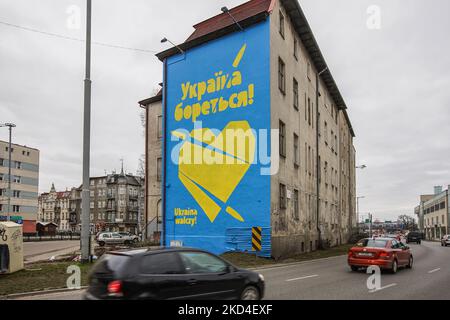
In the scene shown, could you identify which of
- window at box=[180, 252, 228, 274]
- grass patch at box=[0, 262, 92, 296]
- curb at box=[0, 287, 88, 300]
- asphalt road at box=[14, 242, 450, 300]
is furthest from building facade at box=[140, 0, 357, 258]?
window at box=[180, 252, 228, 274]

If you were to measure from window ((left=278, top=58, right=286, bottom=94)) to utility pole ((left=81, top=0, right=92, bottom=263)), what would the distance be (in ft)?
40.2

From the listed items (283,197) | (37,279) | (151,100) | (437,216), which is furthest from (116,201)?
Result: (37,279)

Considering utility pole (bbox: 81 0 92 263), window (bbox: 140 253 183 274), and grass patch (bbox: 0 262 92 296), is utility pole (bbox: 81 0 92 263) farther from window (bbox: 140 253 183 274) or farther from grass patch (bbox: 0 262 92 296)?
window (bbox: 140 253 183 274)

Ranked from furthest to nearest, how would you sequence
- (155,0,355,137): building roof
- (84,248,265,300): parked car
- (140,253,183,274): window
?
(155,0,355,137): building roof < (140,253,183,274): window < (84,248,265,300): parked car

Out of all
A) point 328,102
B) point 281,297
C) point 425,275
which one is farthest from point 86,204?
point 328,102

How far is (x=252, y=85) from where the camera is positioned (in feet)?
81.3

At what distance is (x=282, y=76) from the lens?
26750 mm

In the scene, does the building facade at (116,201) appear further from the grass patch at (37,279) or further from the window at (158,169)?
the grass patch at (37,279)

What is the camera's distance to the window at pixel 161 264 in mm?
7361

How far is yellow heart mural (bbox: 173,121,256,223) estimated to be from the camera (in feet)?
80.5

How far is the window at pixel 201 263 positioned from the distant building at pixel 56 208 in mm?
134312

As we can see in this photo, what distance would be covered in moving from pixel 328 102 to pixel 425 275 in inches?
1209

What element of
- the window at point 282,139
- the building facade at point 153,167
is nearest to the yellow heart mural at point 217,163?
the window at point 282,139
